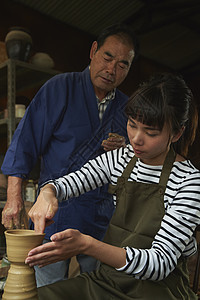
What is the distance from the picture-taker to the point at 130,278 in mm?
911

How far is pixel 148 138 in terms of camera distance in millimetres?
896

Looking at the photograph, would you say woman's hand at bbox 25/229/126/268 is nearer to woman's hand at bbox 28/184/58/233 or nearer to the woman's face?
woman's hand at bbox 28/184/58/233

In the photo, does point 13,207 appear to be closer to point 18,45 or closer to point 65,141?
point 65,141

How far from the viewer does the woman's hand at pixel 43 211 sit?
849mm

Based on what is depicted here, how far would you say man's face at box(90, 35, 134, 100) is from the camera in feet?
4.16

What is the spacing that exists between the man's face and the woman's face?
428 millimetres

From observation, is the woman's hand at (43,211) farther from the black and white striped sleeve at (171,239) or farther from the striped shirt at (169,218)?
the black and white striped sleeve at (171,239)

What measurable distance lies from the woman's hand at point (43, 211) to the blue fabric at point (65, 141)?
359mm

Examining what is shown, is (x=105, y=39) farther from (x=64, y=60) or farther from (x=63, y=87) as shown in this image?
(x=64, y=60)

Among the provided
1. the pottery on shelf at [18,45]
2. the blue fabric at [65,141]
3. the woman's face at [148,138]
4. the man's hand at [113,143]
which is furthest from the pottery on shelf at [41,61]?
the woman's face at [148,138]

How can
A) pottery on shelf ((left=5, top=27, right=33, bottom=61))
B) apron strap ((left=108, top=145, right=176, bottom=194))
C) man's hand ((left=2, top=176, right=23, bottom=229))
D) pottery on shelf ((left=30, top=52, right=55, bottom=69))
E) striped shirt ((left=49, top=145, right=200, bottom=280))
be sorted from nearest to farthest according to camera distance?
striped shirt ((left=49, top=145, right=200, bottom=280))
apron strap ((left=108, top=145, right=176, bottom=194))
man's hand ((left=2, top=176, right=23, bottom=229))
pottery on shelf ((left=5, top=27, right=33, bottom=61))
pottery on shelf ((left=30, top=52, right=55, bottom=69))

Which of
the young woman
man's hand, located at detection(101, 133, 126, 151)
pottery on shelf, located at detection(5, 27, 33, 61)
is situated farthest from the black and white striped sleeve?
pottery on shelf, located at detection(5, 27, 33, 61)

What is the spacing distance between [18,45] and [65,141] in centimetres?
133

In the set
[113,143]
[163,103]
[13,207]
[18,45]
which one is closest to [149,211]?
[163,103]
